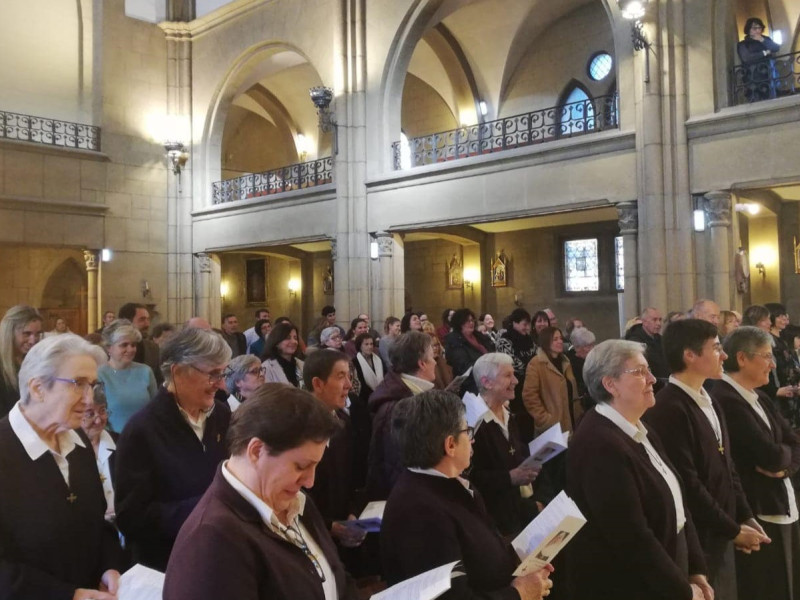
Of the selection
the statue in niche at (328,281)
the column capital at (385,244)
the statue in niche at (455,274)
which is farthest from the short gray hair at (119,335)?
the statue in niche at (328,281)

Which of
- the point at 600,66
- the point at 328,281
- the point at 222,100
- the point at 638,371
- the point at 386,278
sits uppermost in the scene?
the point at 600,66

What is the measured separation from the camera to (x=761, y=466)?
3572 millimetres

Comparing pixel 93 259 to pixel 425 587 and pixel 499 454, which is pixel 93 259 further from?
pixel 425 587

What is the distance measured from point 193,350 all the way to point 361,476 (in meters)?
1.59

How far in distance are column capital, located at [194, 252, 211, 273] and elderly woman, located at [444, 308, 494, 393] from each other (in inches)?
388

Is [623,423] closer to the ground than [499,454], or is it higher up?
higher up

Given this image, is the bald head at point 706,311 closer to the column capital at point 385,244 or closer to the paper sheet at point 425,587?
the paper sheet at point 425,587

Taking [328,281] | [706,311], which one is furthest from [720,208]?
[328,281]

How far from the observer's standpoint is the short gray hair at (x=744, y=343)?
12.0 feet

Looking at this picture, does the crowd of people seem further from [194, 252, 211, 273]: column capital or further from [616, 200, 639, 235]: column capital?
[194, 252, 211, 273]: column capital

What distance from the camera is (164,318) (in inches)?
598

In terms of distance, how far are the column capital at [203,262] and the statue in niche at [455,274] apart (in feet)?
18.1

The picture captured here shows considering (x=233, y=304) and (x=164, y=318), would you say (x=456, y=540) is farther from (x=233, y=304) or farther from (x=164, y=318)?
(x=233, y=304)

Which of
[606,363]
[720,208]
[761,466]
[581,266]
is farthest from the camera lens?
[581,266]
